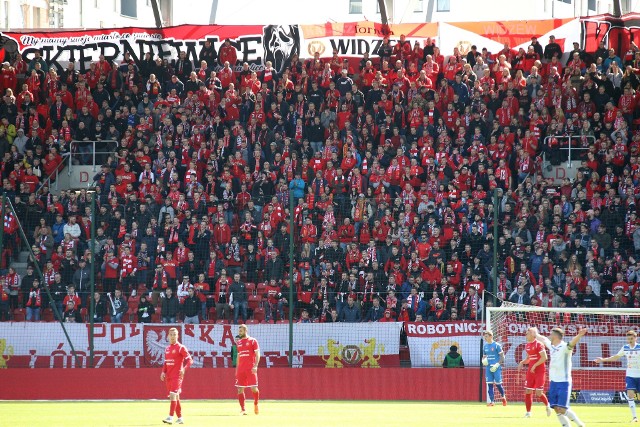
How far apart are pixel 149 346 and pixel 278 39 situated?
42.9 feet

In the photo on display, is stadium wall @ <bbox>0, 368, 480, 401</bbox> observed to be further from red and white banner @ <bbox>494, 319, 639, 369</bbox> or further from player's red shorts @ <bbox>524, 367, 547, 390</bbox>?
player's red shorts @ <bbox>524, 367, 547, 390</bbox>

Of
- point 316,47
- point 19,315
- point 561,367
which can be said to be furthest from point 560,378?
point 316,47

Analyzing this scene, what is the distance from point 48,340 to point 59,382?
101 centimetres

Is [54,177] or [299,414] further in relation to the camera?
[54,177]

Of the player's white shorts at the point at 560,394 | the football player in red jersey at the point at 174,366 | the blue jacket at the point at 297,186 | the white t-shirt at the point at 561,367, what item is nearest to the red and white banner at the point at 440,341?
the blue jacket at the point at 297,186

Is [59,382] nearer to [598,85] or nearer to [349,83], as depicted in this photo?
[349,83]

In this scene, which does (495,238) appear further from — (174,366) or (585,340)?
(174,366)

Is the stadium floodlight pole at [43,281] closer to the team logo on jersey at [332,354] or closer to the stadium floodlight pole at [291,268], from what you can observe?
the stadium floodlight pole at [291,268]

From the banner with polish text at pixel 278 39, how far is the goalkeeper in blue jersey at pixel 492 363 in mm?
13448

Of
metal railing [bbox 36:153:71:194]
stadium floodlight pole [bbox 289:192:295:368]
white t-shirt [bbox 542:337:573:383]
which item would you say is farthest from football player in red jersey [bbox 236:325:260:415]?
metal railing [bbox 36:153:71:194]

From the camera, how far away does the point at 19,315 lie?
26.3 meters

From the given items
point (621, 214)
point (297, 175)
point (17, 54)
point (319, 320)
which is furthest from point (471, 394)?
point (17, 54)

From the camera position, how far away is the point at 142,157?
3212 centimetres

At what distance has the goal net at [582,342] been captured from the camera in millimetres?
24641
